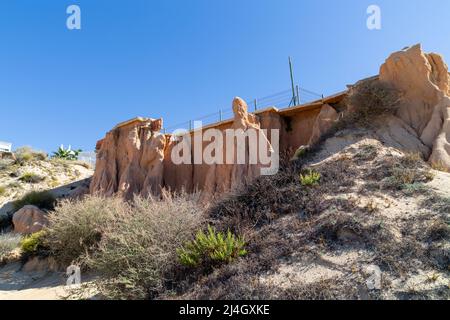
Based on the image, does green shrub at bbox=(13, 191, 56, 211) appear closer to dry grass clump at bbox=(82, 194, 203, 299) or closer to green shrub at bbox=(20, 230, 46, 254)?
green shrub at bbox=(20, 230, 46, 254)

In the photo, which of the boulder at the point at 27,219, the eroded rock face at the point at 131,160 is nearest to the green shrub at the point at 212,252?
the eroded rock face at the point at 131,160

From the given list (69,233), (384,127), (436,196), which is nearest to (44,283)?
(69,233)

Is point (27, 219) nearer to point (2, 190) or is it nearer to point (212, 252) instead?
point (2, 190)

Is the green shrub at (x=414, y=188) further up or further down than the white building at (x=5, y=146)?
further down

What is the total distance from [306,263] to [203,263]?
1.43 metres

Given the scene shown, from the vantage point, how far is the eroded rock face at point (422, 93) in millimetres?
7637

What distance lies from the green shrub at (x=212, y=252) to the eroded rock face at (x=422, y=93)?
5.52 metres

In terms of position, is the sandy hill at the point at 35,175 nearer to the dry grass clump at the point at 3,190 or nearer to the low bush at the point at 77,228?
the dry grass clump at the point at 3,190

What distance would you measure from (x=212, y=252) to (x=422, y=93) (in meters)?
7.53

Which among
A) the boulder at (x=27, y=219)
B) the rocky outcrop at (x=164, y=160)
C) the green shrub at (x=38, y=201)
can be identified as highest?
the rocky outcrop at (x=164, y=160)

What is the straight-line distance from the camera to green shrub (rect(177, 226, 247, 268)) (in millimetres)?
4324

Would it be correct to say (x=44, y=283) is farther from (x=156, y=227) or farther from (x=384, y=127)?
(x=384, y=127)

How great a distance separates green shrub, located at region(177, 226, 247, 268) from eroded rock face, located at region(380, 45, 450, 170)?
5.52 meters

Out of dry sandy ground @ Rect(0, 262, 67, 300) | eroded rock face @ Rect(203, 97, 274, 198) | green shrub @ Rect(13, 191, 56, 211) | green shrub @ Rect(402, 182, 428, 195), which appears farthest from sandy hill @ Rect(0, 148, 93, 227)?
green shrub @ Rect(402, 182, 428, 195)
